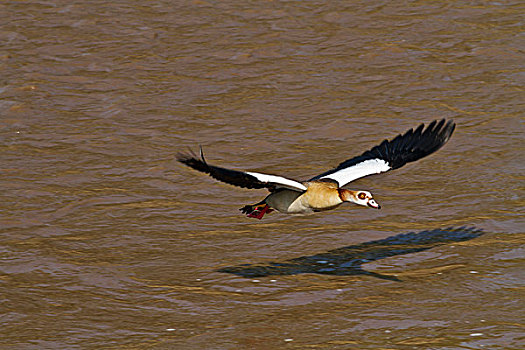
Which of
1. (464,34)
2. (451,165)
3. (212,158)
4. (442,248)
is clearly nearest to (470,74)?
(464,34)

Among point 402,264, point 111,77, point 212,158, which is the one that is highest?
point 111,77

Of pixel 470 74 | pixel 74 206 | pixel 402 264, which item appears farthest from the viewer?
pixel 470 74

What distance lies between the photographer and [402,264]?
9.82m

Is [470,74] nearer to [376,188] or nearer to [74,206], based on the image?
[376,188]

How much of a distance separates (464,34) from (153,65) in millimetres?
5245

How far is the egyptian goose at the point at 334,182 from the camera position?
8.46 meters

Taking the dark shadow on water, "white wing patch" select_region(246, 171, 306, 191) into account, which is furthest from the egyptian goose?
the dark shadow on water

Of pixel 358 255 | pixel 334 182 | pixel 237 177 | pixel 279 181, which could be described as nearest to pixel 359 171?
pixel 334 182

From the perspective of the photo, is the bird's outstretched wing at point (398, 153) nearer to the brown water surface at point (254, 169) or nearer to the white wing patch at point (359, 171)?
the white wing patch at point (359, 171)

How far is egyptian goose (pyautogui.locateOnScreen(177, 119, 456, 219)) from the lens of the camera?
8461mm

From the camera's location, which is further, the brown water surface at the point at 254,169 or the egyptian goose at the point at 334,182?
the brown water surface at the point at 254,169

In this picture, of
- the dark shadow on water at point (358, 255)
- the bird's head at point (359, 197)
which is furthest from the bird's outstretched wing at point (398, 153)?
the dark shadow on water at point (358, 255)

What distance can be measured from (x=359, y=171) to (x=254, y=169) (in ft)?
11.7

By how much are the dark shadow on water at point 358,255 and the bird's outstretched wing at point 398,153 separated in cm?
91
